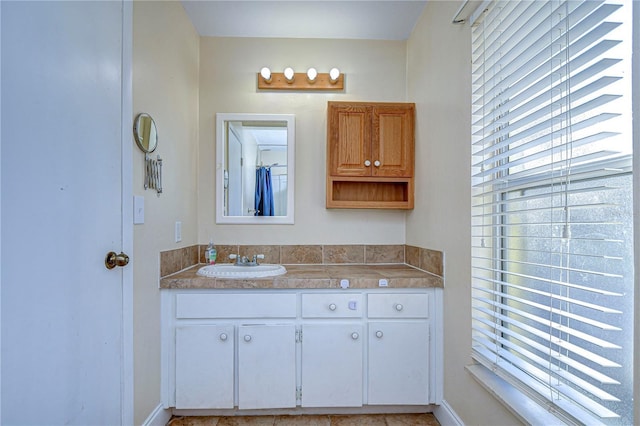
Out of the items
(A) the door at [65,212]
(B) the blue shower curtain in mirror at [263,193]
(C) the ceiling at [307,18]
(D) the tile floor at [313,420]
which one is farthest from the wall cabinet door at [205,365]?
(C) the ceiling at [307,18]

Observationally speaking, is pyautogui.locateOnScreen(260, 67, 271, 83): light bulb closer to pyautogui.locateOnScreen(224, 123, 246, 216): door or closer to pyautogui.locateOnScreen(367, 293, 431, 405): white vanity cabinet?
pyautogui.locateOnScreen(224, 123, 246, 216): door

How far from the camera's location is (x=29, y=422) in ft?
2.93

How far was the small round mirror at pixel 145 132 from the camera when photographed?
141 centimetres

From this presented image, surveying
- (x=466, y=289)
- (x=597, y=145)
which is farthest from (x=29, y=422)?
(x=597, y=145)

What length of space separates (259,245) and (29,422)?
1.46 metres

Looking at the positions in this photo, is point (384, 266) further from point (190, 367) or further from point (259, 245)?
point (190, 367)

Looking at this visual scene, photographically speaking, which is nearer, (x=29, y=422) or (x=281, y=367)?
(x=29, y=422)

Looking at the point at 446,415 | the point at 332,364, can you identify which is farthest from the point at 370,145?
the point at 446,415

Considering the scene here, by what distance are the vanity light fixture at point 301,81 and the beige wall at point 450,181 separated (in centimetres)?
61

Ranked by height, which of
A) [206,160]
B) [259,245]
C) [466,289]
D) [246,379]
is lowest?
[246,379]

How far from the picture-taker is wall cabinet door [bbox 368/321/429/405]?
5.71 ft

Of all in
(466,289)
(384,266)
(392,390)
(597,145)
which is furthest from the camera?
(384,266)

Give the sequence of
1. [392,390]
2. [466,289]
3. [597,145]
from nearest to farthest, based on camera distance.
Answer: [597,145], [466,289], [392,390]

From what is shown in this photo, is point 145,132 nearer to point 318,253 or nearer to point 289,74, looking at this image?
point 289,74
